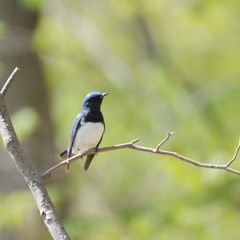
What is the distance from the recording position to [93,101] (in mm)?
2969

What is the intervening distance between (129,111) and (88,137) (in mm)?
7182

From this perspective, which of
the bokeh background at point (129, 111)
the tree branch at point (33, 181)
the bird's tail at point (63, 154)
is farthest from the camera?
the bokeh background at point (129, 111)

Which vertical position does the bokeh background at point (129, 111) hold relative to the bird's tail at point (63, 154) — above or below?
above

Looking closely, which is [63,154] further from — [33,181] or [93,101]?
[33,181]

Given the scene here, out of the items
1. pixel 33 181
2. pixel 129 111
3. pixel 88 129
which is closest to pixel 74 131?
pixel 88 129

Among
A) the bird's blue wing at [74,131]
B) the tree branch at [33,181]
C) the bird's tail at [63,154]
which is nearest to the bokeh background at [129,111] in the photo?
the bird's blue wing at [74,131]

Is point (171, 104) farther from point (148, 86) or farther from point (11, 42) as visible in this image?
point (11, 42)

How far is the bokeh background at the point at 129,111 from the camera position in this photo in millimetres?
6727

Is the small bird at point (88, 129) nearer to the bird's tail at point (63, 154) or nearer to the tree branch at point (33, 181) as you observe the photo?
the bird's tail at point (63, 154)

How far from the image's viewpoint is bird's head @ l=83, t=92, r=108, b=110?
9.50ft

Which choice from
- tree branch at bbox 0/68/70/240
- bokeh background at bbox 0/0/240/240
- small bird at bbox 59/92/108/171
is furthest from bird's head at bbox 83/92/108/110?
bokeh background at bbox 0/0/240/240

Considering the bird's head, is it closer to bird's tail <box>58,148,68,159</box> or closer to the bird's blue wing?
the bird's blue wing

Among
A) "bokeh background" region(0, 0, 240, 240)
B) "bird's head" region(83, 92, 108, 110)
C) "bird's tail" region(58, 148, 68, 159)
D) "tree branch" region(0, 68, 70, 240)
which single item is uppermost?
"bokeh background" region(0, 0, 240, 240)

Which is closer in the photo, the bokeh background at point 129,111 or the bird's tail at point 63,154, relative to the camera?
the bird's tail at point 63,154
